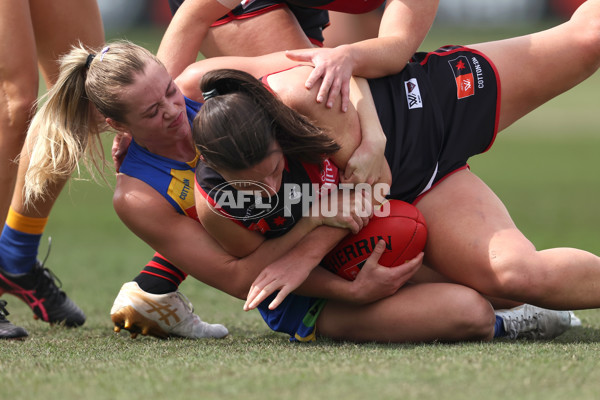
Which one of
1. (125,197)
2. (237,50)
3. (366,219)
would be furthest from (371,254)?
(237,50)

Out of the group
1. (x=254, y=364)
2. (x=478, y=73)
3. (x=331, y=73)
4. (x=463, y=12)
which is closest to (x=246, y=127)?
(x=331, y=73)

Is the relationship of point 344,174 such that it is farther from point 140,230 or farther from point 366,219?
point 140,230

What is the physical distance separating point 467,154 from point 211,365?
156cm

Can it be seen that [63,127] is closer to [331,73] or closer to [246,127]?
[246,127]

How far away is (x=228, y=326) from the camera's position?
382cm

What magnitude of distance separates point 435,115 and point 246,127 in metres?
1.03

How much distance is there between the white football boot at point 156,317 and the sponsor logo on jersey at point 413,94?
48.5 inches

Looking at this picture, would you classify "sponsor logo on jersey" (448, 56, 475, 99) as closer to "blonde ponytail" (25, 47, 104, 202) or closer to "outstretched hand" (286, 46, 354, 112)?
"outstretched hand" (286, 46, 354, 112)

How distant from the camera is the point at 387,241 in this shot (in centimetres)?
323

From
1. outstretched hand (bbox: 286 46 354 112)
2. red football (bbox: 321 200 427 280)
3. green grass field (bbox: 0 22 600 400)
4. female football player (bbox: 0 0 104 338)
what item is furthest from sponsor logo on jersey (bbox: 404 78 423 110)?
female football player (bbox: 0 0 104 338)

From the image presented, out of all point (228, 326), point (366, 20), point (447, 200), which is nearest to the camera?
point (447, 200)

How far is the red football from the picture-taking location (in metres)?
3.23

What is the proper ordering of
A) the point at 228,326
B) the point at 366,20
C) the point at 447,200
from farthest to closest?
the point at 366,20 → the point at 228,326 → the point at 447,200

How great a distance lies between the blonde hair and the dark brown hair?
411 mm
